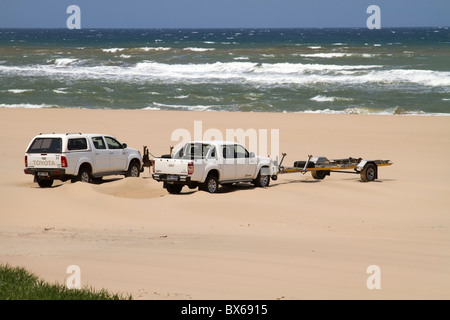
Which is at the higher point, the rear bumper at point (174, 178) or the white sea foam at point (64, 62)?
the white sea foam at point (64, 62)

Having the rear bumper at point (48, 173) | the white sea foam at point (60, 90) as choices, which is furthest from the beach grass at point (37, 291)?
the white sea foam at point (60, 90)

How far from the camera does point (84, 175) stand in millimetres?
20078

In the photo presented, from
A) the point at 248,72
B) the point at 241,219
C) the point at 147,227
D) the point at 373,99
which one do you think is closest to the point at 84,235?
the point at 147,227

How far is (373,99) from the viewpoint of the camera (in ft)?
157

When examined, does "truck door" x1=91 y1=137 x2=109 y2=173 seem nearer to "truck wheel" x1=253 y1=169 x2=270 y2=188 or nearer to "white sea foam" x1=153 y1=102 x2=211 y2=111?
"truck wheel" x1=253 y1=169 x2=270 y2=188

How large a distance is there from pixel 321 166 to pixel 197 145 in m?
3.76

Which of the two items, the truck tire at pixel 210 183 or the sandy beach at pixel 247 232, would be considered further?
the truck tire at pixel 210 183

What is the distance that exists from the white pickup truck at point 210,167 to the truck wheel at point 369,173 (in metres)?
2.63

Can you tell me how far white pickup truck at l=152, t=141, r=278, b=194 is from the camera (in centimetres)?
1853

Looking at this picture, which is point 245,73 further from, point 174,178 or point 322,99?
point 174,178

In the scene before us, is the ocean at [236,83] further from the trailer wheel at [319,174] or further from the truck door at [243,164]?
the truck door at [243,164]

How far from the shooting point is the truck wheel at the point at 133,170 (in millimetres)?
21625

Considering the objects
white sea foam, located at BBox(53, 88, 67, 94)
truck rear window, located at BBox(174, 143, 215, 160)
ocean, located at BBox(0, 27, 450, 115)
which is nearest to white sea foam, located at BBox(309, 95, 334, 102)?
ocean, located at BBox(0, 27, 450, 115)

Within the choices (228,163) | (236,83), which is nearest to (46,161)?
(228,163)
